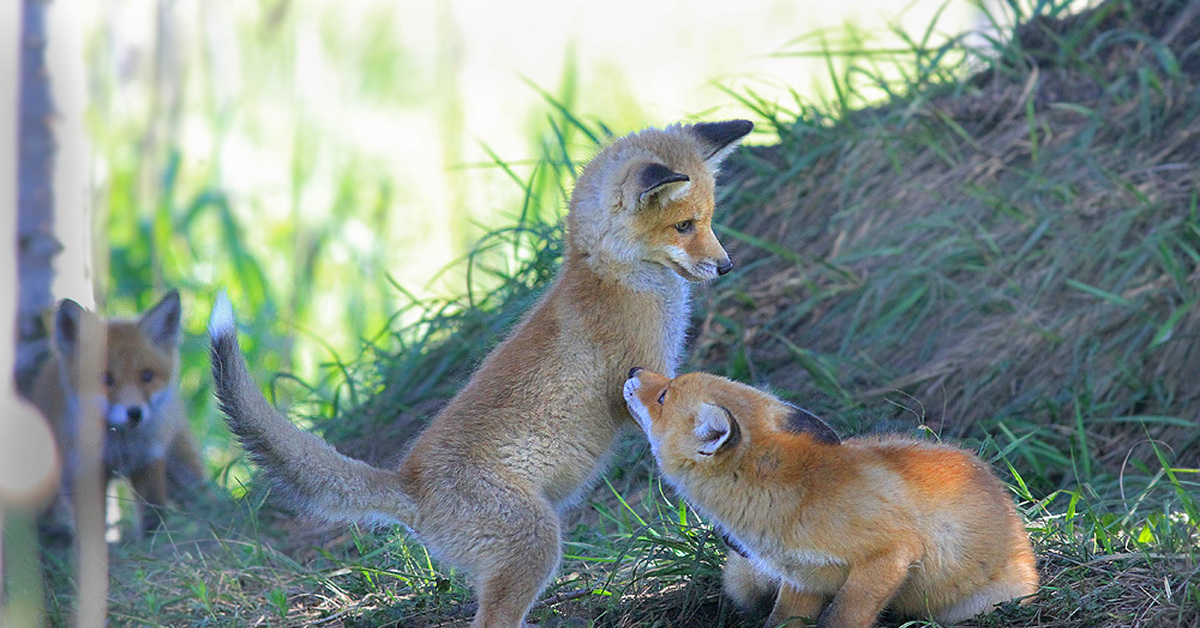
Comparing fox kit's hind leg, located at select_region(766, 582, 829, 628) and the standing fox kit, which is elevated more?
the standing fox kit

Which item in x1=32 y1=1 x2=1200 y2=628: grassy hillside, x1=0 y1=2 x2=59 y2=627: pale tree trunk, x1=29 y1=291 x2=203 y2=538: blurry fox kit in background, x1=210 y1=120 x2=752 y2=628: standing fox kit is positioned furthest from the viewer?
x1=29 y1=291 x2=203 y2=538: blurry fox kit in background

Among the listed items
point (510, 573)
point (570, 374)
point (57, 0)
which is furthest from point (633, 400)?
point (57, 0)

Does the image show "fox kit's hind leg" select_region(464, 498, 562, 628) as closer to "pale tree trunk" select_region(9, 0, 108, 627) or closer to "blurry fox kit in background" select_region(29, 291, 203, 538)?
"pale tree trunk" select_region(9, 0, 108, 627)

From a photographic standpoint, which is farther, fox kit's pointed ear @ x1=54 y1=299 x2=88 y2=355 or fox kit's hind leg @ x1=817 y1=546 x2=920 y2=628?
fox kit's pointed ear @ x1=54 y1=299 x2=88 y2=355

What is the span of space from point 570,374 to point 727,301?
87.3 inches

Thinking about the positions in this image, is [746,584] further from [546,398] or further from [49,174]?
[49,174]

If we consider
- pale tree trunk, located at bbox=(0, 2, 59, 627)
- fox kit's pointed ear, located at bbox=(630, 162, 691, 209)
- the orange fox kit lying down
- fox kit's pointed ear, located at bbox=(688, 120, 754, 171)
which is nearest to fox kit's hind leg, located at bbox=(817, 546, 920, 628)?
the orange fox kit lying down

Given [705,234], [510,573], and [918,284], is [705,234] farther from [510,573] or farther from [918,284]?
[918,284]

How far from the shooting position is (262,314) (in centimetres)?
862

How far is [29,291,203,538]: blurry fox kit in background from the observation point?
6.08 meters

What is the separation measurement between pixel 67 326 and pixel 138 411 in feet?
3.37

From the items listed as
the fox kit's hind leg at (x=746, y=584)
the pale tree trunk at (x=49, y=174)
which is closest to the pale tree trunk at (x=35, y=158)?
the pale tree trunk at (x=49, y=174)

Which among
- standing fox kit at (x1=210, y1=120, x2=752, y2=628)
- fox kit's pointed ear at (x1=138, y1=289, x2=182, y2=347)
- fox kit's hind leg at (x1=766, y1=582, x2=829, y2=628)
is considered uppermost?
fox kit's pointed ear at (x1=138, y1=289, x2=182, y2=347)

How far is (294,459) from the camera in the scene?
3812 millimetres
